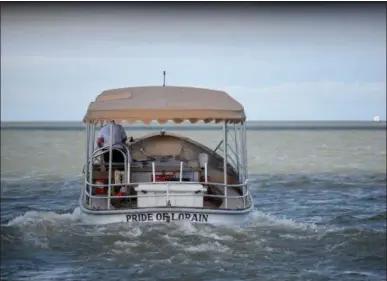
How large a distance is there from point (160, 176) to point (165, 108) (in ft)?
4.78

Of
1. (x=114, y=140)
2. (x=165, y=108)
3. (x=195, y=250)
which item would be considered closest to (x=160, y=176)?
(x=114, y=140)

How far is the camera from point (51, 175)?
73.7ft

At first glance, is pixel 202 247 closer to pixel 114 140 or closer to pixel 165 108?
pixel 165 108

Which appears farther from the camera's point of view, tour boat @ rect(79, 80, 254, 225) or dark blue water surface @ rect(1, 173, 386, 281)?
tour boat @ rect(79, 80, 254, 225)

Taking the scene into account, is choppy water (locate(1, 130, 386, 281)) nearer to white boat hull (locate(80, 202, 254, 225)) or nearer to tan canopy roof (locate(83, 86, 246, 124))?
white boat hull (locate(80, 202, 254, 225))

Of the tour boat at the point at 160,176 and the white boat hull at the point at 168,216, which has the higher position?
the tour boat at the point at 160,176

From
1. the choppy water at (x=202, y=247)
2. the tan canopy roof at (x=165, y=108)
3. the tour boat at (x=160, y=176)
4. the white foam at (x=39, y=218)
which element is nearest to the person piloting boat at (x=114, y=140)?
the tour boat at (x=160, y=176)

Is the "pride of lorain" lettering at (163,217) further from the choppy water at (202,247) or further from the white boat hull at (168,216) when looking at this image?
the choppy water at (202,247)

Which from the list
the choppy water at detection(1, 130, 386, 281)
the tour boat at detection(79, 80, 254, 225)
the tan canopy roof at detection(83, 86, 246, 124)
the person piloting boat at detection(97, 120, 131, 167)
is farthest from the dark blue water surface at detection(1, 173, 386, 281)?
the tan canopy roof at detection(83, 86, 246, 124)

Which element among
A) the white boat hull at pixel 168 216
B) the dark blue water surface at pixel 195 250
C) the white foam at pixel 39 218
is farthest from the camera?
the white foam at pixel 39 218

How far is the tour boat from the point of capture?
9977 mm

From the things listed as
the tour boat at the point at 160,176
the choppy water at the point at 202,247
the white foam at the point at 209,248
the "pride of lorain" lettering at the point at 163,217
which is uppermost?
the tour boat at the point at 160,176

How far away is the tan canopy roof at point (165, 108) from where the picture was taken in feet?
34.1

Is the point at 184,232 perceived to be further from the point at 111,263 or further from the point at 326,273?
the point at 326,273
